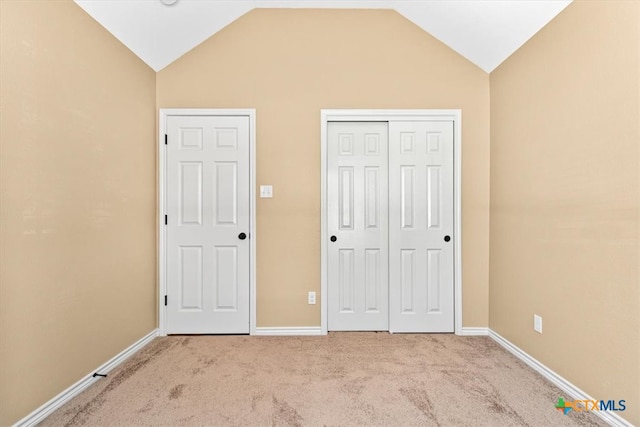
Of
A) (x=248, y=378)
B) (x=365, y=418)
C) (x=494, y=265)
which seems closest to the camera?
(x=365, y=418)

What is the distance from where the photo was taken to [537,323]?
7.37 feet

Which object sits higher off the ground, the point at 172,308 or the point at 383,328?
the point at 172,308

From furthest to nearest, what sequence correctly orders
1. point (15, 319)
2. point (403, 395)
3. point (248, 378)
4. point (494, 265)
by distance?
point (494, 265) < point (248, 378) < point (403, 395) < point (15, 319)

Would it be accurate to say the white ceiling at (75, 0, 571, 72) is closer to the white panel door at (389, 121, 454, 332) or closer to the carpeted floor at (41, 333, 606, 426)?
the white panel door at (389, 121, 454, 332)

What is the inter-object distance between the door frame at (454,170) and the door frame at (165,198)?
0.65m

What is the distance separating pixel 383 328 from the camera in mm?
2947

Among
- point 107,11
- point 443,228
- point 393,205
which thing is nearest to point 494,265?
point 443,228

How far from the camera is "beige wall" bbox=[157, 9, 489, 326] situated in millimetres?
2912

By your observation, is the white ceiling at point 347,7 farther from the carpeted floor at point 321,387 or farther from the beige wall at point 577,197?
the carpeted floor at point 321,387

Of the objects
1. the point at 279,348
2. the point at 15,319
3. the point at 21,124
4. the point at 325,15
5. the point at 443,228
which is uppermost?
the point at 325,15

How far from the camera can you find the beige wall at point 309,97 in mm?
2912

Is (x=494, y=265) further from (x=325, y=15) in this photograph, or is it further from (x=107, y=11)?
(x=107, y=11)

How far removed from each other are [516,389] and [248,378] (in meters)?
1.79

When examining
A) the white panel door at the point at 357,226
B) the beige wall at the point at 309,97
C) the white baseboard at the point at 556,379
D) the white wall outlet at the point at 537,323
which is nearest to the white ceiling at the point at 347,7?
the beige wall at the point at 309,97
